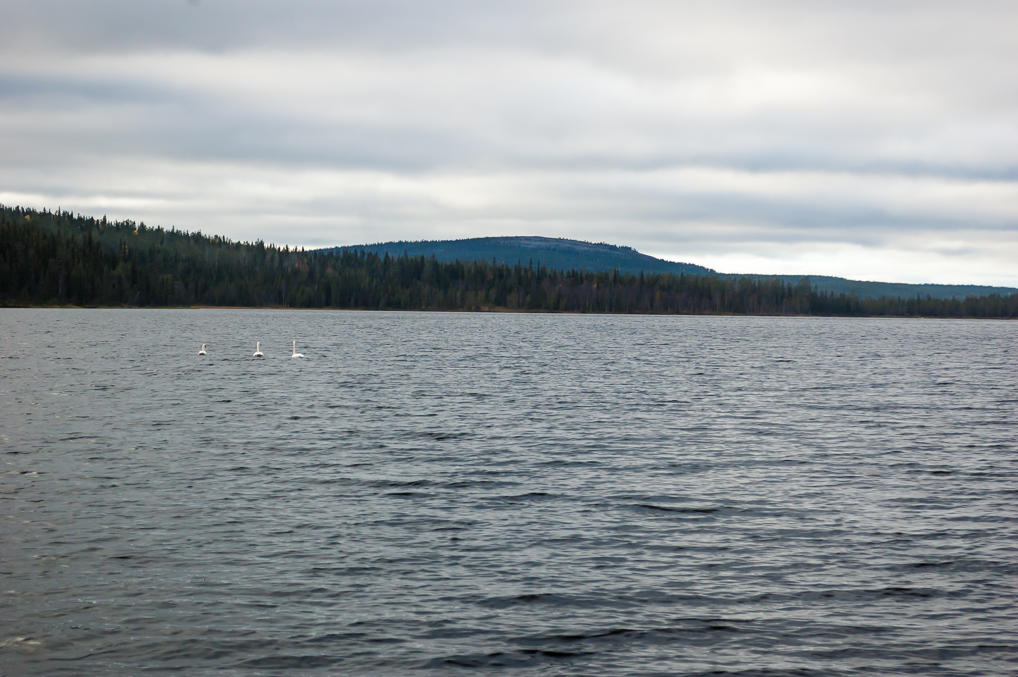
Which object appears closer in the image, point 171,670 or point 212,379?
point 171,670

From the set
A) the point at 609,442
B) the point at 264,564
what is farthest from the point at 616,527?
the point at 609,442

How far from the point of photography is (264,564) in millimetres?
19547

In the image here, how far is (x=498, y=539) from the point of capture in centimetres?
2228

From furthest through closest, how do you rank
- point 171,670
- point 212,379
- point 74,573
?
point 212,379, point 74,573, point 171,670

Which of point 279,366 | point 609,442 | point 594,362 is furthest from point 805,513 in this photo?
point 594,362

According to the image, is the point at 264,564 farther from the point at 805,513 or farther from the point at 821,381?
the point at 821,381

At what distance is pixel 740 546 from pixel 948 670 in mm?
7410

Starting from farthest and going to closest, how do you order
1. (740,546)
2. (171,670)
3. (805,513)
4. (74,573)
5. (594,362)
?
(594,362)
(805,513)
(740,546)
(74,573)
(171,670)

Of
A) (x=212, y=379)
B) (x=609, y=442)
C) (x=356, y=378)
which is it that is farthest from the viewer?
(x=356, y=378)

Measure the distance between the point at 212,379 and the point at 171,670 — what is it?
55.3 meters

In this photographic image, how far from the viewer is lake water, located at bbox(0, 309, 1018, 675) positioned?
15.4m

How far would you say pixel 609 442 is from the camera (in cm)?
3947

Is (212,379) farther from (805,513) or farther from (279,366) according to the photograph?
(805,513)

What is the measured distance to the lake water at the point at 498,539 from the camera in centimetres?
1541
